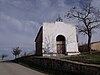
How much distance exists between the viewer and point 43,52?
4244 centimetres

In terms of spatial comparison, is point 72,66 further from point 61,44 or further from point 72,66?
point 61,44

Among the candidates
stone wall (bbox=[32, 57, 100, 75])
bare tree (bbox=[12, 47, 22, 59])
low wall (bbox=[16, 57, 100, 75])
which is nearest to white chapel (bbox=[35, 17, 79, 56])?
stone wall (bbox=[32, 57, 100, 75])

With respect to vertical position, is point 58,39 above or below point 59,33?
below

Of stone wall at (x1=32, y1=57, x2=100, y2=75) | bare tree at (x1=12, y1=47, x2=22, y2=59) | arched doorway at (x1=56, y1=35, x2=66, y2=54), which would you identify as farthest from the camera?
bare tree at (x1=12, y1=47, x2=22, y2=59)

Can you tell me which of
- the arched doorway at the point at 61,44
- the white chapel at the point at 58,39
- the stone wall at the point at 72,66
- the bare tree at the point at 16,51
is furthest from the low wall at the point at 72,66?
the bare tree at the point at 16,51

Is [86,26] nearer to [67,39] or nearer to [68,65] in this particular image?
[67,39]

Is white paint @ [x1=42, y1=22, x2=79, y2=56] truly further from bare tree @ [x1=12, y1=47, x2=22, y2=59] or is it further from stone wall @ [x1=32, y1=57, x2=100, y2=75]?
bare tree @ [x1=12, y1=47, x2=22, y2=59]

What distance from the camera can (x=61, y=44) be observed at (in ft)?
149

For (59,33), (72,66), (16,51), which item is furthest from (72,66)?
(16,51)

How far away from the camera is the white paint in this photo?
4356 centimetres

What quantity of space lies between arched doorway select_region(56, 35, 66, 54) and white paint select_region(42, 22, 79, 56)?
2.82 feet

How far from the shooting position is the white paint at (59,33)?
4356 cm

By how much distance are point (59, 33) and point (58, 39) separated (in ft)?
5.54

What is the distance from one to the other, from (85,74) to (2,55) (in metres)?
90.9
